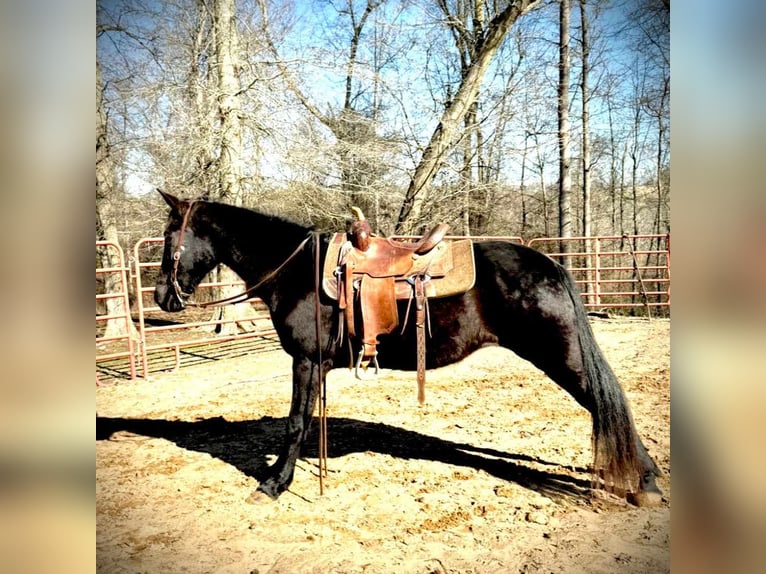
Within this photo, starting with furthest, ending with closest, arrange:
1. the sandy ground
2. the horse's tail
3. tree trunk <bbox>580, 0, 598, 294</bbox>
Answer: tree trunk <bbox>580, 0, 598, 294</bbox> → the horse's tail → the sandy ground

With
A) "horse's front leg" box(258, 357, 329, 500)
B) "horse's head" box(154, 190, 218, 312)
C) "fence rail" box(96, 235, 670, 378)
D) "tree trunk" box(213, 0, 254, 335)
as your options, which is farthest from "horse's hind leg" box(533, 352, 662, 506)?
"tree trunk" box(213, 0, 254, 335)

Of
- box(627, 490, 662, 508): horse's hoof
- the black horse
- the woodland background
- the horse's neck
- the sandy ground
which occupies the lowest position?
the sandy ground

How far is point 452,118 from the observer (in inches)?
307

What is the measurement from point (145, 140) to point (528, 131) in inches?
256

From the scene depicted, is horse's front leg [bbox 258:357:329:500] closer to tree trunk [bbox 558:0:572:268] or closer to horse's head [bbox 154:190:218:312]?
horse's head [bbox 154:190:218:312]

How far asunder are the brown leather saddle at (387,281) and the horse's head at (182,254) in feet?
2.53

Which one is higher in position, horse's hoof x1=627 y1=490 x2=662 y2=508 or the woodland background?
the woodland background

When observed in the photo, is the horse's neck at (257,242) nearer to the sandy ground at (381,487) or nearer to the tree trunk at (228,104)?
the sandy ground at (381,487)

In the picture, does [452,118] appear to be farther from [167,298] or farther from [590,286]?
[167,298]

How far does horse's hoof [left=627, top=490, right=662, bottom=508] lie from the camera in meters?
2.08

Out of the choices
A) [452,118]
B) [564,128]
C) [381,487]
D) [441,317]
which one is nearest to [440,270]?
[441,317]

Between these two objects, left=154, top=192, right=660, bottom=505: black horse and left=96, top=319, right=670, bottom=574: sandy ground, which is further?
left=154, top=192, right=660, bottom=505: black horse

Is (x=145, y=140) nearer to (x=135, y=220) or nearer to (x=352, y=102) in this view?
(x=135, y=220)

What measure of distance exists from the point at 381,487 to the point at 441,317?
1020 mm
